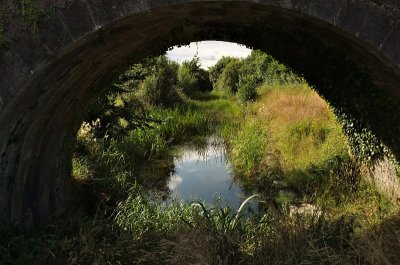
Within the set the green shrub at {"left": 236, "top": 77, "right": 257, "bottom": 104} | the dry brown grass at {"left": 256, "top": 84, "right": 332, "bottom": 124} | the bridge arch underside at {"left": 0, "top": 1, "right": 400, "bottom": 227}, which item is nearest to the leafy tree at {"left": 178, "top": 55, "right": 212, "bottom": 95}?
the green shrub at {"left": 236, "top": 77, "right": 257, "bottom": 104}

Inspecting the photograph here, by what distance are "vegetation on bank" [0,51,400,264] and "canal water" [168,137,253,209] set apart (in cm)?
32

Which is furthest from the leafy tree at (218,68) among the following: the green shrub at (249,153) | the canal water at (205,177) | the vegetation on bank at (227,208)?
the green shrub at (249,153)

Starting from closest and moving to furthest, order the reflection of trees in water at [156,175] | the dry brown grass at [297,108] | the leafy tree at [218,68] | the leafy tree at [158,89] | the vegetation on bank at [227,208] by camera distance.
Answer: the vegetation on bank at [227,208] → the reflection of trees in water at [156,175] → the dry brown grass at [297,108] → the leafy tree at [158,89] → the leafy tree at [218,68]

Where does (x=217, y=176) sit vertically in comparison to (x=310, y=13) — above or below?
above

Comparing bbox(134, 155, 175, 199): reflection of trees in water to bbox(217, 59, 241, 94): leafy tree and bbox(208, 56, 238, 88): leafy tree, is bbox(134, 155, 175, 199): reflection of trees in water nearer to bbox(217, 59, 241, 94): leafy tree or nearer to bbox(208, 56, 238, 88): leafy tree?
bbox(217, 59, 241, 94): leafy tree

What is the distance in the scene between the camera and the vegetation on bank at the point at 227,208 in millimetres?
4723

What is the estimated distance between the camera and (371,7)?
357 centimetres

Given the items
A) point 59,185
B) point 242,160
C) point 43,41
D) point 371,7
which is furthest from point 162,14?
point 242,160

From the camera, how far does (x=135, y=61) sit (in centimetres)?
589

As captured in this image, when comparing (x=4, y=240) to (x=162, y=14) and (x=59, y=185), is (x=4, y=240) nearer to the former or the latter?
(x=59, y=185)

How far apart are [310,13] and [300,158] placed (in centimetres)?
708

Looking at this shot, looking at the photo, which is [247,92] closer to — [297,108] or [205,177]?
[297,108]

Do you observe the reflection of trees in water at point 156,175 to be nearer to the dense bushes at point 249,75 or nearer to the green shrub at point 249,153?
the green shrub at point 249,153

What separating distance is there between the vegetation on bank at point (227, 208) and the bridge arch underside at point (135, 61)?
686 mm
